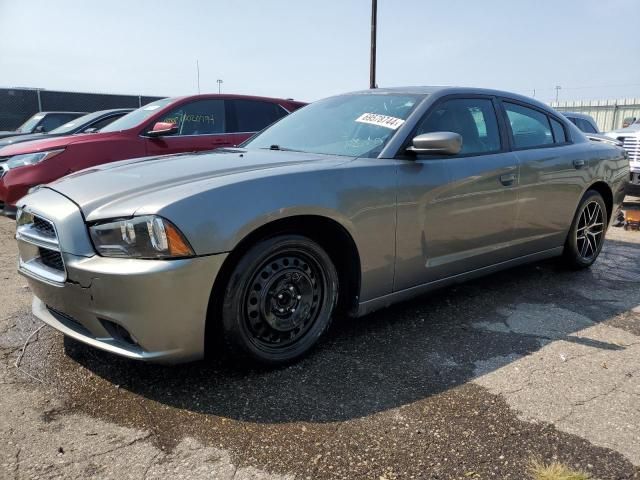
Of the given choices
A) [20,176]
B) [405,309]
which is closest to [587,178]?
[405,309]

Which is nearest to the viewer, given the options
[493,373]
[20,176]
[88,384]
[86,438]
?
[86,438]

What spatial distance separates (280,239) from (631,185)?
7.76 meters

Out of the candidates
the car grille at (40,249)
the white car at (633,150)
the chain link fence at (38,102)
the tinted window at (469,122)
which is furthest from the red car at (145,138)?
the chain link fence at (38,102)

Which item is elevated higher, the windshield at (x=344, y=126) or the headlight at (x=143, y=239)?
the windshield at (x=344, y=126)

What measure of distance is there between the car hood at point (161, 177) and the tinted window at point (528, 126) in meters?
1.66

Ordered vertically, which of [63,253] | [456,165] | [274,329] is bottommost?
[274,329]

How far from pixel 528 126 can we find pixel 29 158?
5.09m

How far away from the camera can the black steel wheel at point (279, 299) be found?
248 centimetres

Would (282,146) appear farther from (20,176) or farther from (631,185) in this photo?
(631,185)

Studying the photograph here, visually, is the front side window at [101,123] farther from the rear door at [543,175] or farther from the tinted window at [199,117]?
the rear door at [543,175]

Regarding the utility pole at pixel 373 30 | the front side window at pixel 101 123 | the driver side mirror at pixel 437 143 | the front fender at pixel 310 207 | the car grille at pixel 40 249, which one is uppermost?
the utility pole at pixel 373 30

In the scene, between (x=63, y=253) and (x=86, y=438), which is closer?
(x=86, y=438)

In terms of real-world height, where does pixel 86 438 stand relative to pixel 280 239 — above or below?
below

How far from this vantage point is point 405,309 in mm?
3629
